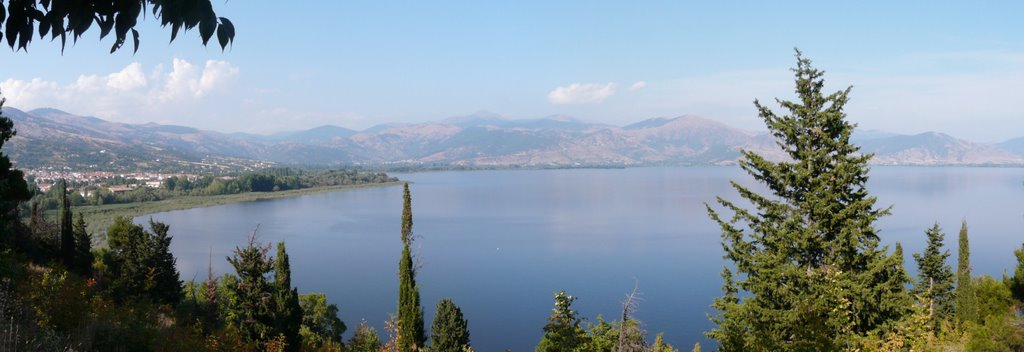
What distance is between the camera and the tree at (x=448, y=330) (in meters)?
17.2

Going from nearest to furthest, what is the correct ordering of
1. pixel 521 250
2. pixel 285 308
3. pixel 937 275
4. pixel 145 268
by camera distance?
pixel 285 308 < pixel 145 268 < pixel 937 275 < pixel 521 250

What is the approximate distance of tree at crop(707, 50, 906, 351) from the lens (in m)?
7.64

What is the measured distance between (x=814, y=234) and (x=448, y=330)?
11440 mm

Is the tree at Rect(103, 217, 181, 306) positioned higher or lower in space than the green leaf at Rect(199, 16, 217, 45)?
lower

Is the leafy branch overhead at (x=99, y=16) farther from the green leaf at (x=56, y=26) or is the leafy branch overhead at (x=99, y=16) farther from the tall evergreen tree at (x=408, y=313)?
the tall evergreen tree at (x=408, y=313)

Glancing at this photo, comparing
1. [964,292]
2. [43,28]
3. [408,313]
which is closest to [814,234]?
[43,28]

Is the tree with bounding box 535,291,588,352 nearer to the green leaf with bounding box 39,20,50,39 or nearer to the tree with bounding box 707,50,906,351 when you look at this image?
the tree with bounding box 707,50,906,351

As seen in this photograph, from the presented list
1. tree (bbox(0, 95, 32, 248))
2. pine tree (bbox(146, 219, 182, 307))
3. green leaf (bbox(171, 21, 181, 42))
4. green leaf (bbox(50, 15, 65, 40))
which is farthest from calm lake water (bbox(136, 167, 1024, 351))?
tree (bbox(0, 95, 32, 248))

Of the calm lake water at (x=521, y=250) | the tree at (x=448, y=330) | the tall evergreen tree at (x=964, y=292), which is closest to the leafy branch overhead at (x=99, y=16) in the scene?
the calm lake water at (x=521, y=250)

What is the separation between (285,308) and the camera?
15477mm

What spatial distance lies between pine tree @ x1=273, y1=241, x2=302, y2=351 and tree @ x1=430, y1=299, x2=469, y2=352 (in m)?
3.77

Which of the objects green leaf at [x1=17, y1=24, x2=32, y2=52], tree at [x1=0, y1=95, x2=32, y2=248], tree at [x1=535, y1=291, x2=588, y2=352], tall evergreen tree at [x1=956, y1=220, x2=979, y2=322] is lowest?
tall evergreen tree at [x1=956, y1=220, x2=979, y2=322]

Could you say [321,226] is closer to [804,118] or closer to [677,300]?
[677,300]

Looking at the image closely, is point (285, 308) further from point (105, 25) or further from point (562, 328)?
point (105, 25)
